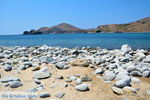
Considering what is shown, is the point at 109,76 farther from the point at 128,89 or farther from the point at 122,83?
the point at 128,89

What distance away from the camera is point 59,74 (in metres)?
6.56

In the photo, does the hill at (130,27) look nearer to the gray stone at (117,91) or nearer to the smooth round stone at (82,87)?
the gray stone at (117,91)

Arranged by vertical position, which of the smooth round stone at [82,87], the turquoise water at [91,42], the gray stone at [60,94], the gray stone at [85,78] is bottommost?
the turquoise water at [91,42]

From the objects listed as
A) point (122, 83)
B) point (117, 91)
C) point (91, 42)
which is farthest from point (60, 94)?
point (91, 42)

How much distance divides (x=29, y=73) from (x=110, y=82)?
2.81 m

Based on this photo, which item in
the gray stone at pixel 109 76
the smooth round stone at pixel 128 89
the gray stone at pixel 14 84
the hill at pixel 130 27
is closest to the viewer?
the smooth round stone at pixel 128 89

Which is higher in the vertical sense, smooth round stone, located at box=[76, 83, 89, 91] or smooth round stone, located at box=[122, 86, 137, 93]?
smooth round stone, located at box=[76, 83, 89, 91]

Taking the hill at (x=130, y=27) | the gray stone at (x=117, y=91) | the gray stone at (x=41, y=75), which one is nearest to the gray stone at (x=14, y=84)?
the gray stone at (x=41, y=75)

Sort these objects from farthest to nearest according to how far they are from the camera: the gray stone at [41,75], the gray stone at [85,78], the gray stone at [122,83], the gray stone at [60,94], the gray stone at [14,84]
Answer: the gray stone at [41,75] → the gray stone at [85,78] → the gray stone at [14,84] → the gray stone at [122,83] → the gray stone at [60,94]

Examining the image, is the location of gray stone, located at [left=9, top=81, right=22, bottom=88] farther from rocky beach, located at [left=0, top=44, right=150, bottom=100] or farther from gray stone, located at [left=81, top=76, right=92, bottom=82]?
gray stone, located at [left=81, top=76, right=92, bottom=82]

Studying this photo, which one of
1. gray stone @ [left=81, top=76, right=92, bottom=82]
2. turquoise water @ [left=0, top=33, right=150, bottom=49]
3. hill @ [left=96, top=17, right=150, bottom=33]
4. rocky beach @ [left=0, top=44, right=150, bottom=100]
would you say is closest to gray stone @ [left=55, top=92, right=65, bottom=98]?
rocky beach @ [left=0, top=44, right=150, bottom=100]

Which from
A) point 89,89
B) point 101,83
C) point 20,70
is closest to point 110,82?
point 101,83

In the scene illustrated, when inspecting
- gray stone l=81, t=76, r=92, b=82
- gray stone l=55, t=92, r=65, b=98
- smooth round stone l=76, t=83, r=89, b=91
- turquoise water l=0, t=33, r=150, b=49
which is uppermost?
gray stone l=81, t=76, r=92, b=82

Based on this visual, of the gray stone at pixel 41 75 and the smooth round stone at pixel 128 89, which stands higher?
the gray stone at pixel 41 75
